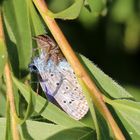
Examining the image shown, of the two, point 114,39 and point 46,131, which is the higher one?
point 114,39

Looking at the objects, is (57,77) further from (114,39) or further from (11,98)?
(114,39)

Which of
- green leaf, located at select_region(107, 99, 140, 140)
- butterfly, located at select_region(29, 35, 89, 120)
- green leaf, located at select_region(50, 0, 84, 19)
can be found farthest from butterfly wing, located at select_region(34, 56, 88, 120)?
green leaf, located at select_region(50, 0, 84, 19)

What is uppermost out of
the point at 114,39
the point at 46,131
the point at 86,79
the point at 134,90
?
the point at 114,39

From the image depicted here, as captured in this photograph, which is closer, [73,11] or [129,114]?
[73,11]

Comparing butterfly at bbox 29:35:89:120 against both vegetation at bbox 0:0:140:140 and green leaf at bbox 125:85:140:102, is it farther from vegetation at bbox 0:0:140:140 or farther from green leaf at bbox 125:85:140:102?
green leaf at bbox 125:85:140:102

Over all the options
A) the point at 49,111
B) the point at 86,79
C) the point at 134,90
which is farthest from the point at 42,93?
the point at 134,90

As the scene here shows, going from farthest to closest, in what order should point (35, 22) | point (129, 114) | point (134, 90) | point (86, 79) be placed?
point (134, 90) → point (35, 22) → point (129, 114) → point (86, 79)
